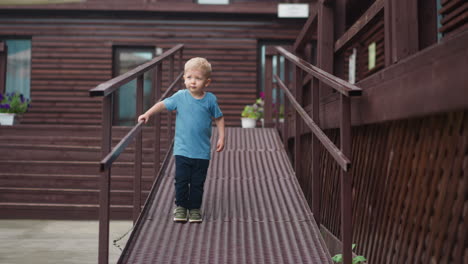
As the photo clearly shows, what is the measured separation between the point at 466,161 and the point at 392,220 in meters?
0.76

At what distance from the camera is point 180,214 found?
10.3 ft

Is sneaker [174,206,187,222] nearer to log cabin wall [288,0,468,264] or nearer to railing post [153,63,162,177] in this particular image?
railing post [153,63,162,177]

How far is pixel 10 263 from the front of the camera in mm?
3289

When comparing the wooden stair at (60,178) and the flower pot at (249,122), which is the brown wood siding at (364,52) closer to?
the flower pot at (249,122)

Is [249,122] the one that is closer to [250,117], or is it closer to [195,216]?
[250,117]

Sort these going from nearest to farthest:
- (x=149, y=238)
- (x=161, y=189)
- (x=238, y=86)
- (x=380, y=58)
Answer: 1. (x=149, y=238)
2. (x=161, y=189)
3. (x=380, y=58)
4. (x=238, y=86)

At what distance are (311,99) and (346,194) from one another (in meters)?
1.78

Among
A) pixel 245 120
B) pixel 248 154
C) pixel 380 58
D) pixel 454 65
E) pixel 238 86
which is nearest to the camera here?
pixel 454 65

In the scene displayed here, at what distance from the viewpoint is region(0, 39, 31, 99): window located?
1057 centimetres

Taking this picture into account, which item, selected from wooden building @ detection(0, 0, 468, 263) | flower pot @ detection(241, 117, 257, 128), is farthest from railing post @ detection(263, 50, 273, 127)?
flower pot @ detection(241, 117, 257, 128)

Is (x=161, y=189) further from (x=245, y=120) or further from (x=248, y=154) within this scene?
(x=245, y=120)

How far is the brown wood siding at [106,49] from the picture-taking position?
10.2 m

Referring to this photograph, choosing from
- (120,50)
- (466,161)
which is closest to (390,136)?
(466,161)

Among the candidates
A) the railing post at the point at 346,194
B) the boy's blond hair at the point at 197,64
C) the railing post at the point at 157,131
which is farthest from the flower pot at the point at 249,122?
the railing post at the point at 346,194
